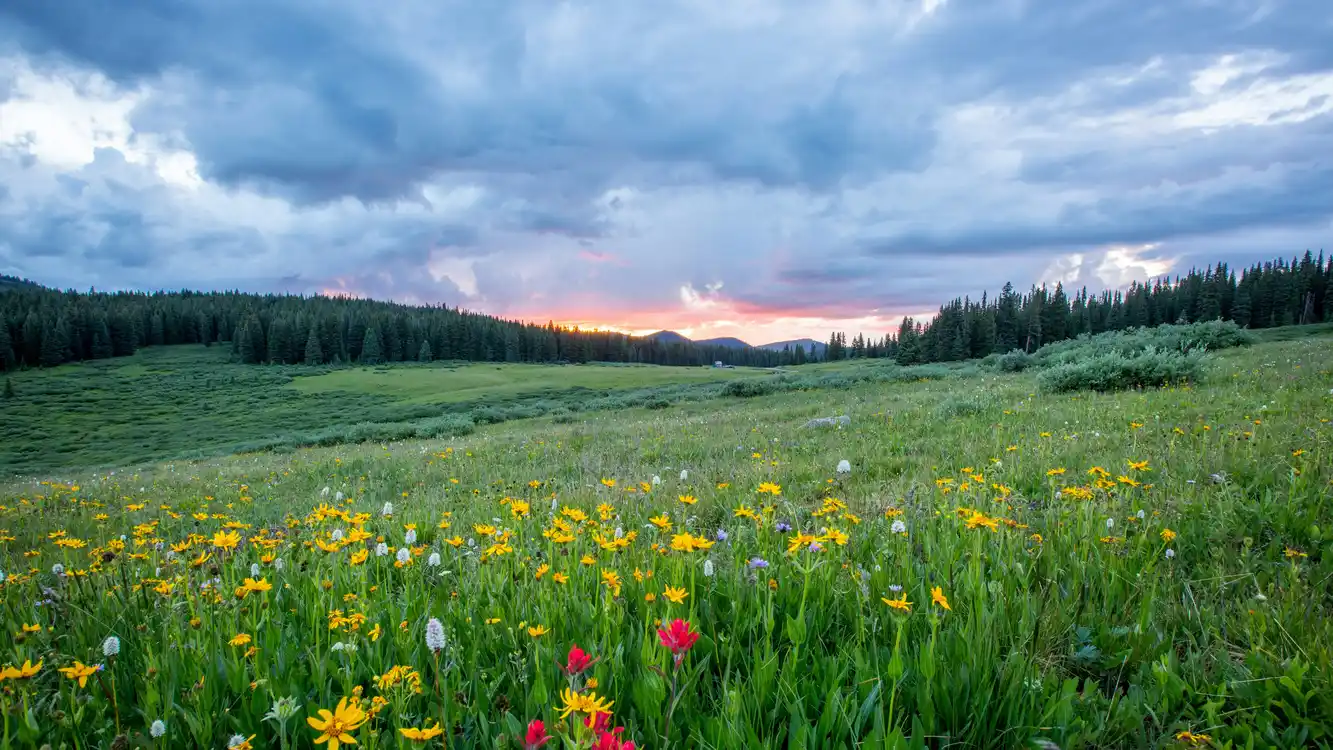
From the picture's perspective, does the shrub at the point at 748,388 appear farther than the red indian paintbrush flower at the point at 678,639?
Yes

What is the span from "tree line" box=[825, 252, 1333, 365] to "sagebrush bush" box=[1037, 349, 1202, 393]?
77.1 m

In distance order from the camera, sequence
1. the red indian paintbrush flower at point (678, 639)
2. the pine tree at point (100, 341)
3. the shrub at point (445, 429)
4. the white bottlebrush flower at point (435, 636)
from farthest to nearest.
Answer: the pine tree at point (100, 341)
the shrub at point (445, 429)
the white bottlebrush flower at point (435, 636)
the red indian paintbrush flower at point (678, 639)

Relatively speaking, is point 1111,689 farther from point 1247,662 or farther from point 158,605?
point 158,605

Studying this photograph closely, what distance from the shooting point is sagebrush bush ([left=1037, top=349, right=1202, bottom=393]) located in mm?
12734

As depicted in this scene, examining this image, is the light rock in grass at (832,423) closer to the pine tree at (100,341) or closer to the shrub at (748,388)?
the shrub at (748,388)

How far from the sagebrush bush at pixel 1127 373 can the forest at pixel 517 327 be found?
3068 inches

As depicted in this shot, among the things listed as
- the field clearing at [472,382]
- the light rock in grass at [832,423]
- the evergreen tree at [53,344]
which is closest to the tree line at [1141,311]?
the field clearing at [472,382]

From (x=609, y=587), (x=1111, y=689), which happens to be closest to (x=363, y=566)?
(x=609, y=587)

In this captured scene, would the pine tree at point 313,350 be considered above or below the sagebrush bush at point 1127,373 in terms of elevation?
above

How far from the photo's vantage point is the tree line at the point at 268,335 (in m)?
103

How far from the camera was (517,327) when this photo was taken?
148 metres

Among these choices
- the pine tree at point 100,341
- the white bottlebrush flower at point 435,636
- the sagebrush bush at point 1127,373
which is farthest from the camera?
the pine tree at point 100,341

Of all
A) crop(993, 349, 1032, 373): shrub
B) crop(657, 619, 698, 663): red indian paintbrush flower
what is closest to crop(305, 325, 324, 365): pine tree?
crop(993, 349, 1032, 373): shrub

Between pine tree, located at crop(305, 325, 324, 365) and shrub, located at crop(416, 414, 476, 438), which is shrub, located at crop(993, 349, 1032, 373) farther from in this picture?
pine tree, located at crop(305, 325, 324, 365)
